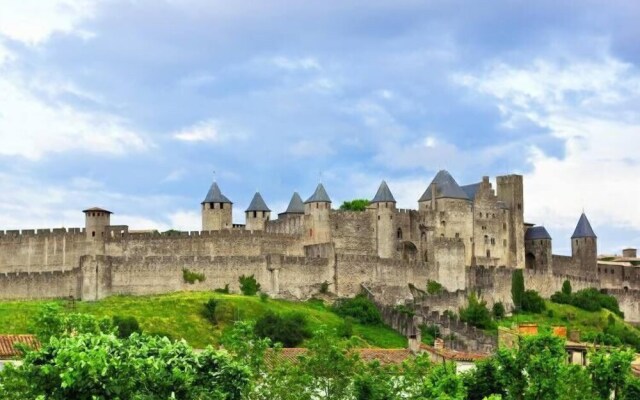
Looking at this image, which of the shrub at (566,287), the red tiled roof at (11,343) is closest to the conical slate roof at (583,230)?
the shrub at (566,287)

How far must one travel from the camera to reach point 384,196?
335 ft

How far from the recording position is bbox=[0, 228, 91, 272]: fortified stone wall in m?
96.1

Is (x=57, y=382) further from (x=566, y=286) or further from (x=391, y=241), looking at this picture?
(x=566, y=286)

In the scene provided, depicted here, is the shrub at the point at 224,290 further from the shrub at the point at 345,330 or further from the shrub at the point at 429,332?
the shrub at the point at 429,332

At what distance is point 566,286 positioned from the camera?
364ft

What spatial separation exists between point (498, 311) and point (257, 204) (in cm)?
2010

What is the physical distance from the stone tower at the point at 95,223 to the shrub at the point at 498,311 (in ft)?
96.3

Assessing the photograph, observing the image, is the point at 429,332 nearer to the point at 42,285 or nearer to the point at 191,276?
the point at 191,276

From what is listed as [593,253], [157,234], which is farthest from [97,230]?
[593,253]

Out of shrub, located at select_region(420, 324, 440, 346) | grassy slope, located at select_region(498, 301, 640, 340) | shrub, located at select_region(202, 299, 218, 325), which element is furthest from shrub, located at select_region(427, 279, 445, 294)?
shrub, located at select_region(202, 299, 218, 325)

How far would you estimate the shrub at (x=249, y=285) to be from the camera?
295 ft

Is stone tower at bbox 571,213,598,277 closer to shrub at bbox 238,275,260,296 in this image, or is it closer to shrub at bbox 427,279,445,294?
→ shrub at bbox 427,279,445,294

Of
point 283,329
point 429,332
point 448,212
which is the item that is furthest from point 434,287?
point 283,329

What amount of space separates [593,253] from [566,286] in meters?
11.4
